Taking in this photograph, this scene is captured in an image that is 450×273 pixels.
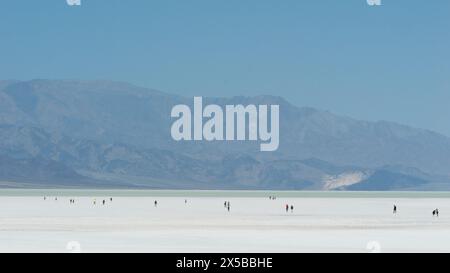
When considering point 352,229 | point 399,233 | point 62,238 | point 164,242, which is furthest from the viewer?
point 352,229

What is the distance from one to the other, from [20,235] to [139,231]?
6.87 meters

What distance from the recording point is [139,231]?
4628 cm

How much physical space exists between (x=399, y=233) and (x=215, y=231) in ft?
33.1

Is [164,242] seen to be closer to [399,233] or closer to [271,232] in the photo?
[271,232]

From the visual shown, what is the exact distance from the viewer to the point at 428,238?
41.8 metres
